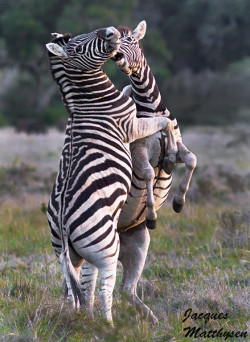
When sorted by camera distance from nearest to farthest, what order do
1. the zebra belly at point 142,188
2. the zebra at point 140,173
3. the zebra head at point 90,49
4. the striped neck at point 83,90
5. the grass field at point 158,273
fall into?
1. the grass field at point 158,273
2. the zebra head at point 90,49
3. the striped neck at point 83,90
4. the zebra at point 140,173
5. the zebra belly at point 142,188

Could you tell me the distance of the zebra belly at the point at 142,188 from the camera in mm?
5406

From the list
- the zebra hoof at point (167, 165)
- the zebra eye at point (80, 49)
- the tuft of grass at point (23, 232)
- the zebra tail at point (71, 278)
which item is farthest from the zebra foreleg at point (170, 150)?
the tuft of grass at point (23, 232)

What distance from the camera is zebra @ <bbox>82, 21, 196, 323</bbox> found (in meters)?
5.29

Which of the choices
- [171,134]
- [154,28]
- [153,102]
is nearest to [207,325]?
[171,134]

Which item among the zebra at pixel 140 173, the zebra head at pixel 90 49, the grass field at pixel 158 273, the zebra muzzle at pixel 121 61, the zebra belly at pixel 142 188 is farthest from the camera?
the zebra belly at pixel 142 188

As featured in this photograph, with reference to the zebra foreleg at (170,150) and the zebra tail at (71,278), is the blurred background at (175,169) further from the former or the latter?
the zebra foreleg at (170,150)

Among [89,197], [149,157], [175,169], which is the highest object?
[149,157]

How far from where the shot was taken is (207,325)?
507cm

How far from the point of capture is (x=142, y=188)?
541 cm

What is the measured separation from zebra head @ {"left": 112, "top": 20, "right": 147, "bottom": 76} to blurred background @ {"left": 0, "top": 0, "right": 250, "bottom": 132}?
2158cm

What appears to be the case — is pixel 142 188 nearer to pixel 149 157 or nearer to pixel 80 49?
pixel 149 157

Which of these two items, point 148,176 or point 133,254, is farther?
point 133,254

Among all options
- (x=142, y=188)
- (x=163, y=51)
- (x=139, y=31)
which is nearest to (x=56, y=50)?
(x=139, y=31)

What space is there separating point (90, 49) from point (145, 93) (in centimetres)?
88
